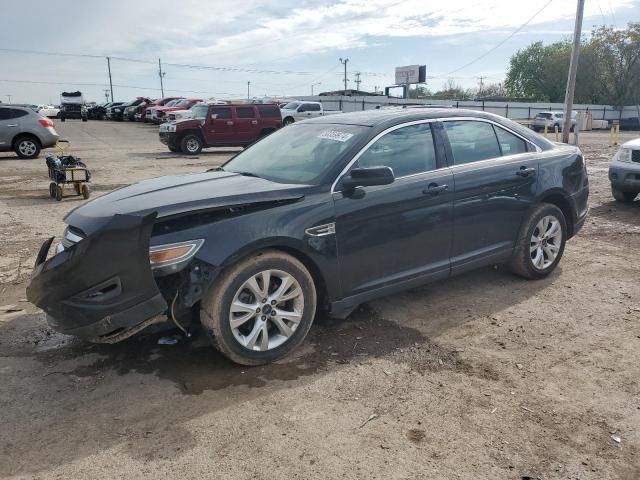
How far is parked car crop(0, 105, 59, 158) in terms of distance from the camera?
16.3 metres

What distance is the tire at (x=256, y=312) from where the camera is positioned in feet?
11.1

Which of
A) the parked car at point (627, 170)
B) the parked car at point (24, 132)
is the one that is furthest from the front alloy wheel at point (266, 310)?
the parked car at point (24, 132)

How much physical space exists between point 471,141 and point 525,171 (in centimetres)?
65

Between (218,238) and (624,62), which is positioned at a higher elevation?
(624,62)

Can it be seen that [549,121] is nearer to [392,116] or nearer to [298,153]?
[392,116]

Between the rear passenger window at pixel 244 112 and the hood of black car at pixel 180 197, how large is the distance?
1630cm

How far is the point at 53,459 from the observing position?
268 centimetres

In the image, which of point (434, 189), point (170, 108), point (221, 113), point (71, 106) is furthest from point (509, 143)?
point (71, 106)

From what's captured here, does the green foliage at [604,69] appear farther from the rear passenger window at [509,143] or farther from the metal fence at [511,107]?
the rear passenger window at [509,143]

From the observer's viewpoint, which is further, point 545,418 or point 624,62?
point 624,62

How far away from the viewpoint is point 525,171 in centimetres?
501

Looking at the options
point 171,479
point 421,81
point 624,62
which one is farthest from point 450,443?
point 624,62

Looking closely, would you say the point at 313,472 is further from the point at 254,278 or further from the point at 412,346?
the point at 412,346

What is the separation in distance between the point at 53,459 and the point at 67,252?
120 cm
